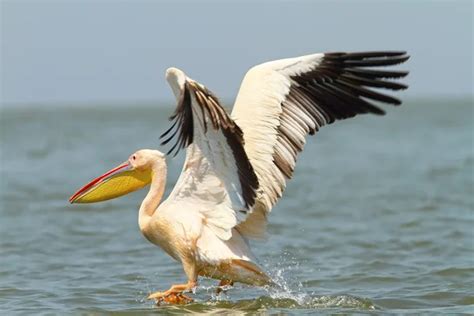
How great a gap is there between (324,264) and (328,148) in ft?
61.0

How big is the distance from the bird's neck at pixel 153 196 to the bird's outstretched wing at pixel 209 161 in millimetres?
292

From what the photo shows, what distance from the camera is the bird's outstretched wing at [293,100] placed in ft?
27.6

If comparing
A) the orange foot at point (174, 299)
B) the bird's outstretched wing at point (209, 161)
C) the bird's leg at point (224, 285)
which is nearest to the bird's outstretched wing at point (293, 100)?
the bird's outstretched wing at point (209, 161)

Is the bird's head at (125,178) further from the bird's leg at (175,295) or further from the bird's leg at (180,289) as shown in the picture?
the bird's leg at (175,295)

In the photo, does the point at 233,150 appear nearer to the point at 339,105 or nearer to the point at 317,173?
Answer: the point at 339,105

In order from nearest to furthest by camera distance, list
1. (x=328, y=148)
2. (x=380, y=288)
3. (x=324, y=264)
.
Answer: (x=380, y=288) < (x=324, y=264) < (x=328, y=148)

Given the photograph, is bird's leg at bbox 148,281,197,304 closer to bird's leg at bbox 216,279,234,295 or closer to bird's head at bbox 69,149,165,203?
bird's leg at bbox 216,279,234,295

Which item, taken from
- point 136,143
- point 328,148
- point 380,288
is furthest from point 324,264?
point 136,143

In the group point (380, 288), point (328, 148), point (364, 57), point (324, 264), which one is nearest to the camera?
point (364, 57)

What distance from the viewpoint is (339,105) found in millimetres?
8625

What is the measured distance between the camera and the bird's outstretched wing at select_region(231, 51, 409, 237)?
27.6 feet

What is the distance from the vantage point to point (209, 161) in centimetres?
799

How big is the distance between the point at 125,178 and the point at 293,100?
5.36 ft

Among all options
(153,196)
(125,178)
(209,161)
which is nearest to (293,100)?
(209,161)
